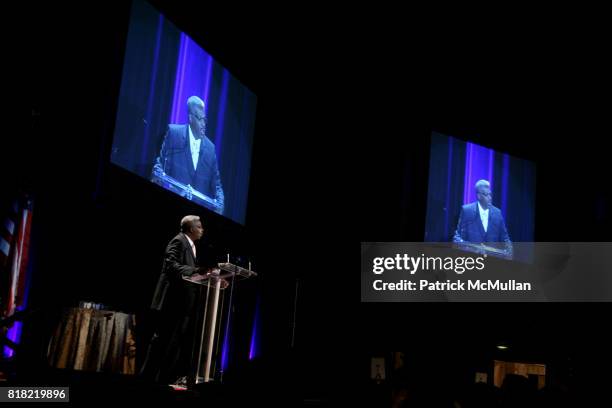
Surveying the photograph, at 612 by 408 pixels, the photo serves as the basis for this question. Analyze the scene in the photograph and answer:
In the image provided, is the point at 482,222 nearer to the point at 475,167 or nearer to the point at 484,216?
the point at 484,216

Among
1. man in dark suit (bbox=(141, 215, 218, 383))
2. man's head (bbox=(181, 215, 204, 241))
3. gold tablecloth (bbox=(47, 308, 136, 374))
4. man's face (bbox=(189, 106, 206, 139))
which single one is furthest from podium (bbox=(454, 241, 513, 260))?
man in dark suit (bbox=(141, 215, 218, 383))

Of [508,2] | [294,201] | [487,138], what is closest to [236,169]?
[294,201]

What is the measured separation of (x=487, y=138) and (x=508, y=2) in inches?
119

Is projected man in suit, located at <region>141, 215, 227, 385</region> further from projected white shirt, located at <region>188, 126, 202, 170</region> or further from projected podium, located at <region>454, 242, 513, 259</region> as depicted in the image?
projected podium, located at <region>454, 242, 513, 259</region>

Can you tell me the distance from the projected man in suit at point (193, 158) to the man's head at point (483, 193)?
3.94m

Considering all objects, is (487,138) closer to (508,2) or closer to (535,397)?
(508,2)

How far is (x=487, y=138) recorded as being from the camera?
30.5 feet

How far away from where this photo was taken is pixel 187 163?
5730mm

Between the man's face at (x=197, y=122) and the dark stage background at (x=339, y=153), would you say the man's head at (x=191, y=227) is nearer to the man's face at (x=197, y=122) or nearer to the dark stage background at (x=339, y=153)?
the dark stage background at (x=339, y=153)

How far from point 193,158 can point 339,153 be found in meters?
2.76

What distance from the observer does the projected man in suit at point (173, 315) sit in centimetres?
389

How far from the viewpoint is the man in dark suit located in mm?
3887

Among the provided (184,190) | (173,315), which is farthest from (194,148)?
(173,315)

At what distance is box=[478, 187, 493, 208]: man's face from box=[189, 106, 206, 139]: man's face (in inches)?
169
